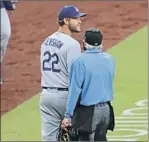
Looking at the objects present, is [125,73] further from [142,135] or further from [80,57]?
[80,57]

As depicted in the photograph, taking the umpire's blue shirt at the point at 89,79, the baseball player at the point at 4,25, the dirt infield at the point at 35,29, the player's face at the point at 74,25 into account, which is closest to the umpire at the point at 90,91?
the umpire's blue shirt at the point at 89,79

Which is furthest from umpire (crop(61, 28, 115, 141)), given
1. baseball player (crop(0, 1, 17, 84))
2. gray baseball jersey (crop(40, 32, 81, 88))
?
baseball player (crop(0, 1, 17, 84))

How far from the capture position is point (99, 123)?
7.61 m

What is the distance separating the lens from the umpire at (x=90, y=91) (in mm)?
7418

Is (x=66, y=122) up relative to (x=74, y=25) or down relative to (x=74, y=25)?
down

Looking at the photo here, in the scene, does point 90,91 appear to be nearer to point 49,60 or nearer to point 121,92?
point 49,60

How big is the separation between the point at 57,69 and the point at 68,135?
28.6 inches

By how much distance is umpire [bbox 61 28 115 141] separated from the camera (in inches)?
292

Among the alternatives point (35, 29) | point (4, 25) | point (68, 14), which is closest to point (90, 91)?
point (68, 14)

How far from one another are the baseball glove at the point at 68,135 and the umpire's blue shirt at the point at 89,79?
18cm

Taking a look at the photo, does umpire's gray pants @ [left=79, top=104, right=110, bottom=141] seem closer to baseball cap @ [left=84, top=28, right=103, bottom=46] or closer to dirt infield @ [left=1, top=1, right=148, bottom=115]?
baseball cap @ [left=84, top=28, right=103, bottom=46]

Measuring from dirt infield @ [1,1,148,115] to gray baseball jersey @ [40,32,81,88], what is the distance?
3.33m

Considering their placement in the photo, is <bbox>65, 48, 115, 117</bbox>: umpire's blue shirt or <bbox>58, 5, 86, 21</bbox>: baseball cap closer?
<bbox>65, 48, 115, 117</bbox>: umpire's blue shirt

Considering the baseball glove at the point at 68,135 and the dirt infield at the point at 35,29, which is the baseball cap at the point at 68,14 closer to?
the baseball glove at the point at 68,135
